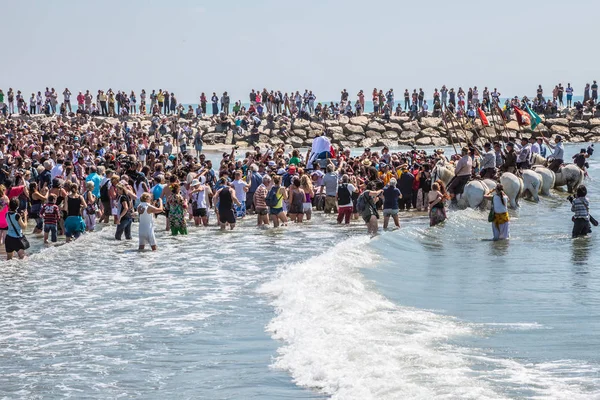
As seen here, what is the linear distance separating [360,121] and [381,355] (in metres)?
51.6

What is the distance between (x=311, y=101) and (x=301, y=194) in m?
38.8

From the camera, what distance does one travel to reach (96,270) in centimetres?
1717

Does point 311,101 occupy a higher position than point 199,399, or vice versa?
point 311,101

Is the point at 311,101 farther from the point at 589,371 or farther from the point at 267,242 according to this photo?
the point at 589,371

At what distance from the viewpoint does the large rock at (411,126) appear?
203ft

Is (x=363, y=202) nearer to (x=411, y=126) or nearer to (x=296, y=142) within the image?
(x=296, y=142)

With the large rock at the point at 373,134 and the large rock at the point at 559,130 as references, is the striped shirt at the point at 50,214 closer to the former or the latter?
the large rock at the point at 373,134

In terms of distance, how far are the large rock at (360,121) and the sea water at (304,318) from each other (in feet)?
132

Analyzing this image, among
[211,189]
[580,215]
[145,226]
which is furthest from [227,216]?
[580,215]

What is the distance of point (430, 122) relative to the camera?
63250 millimetres

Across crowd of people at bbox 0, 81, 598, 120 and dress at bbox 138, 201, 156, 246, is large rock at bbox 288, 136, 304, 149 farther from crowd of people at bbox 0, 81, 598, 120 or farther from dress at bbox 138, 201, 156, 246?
dress at bbox 138, 201, 156, 246

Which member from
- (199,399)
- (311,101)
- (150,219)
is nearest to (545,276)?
(150,219)

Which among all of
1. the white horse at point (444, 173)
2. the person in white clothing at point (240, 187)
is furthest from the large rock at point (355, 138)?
the person in white clothing at point (240, 187)

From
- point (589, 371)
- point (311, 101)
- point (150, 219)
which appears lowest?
point (589, 371)
